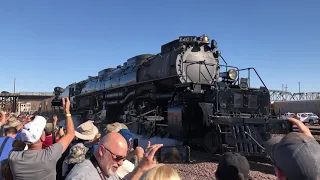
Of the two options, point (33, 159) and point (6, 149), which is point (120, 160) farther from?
point (6, 149)

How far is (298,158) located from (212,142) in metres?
8.32

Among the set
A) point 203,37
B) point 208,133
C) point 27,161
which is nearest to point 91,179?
point 27,161

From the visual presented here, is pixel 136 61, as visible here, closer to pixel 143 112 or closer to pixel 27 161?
pixel 143 112

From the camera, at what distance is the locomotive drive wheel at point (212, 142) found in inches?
385

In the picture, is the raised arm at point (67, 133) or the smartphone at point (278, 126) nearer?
the raised arm at point (67, 133)

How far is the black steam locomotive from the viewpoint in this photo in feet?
28.7

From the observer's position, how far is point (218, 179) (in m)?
2.56

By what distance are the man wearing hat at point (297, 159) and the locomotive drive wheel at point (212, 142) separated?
25.4 ft

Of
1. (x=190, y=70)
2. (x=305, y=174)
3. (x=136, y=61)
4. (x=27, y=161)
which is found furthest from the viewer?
(x=136, y=61)

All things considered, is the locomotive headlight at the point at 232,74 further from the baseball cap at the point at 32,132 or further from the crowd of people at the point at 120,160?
the baseball cap at the point at 32,132

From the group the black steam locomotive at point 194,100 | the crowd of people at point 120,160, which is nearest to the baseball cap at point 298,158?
the crowd of people at point 120,160

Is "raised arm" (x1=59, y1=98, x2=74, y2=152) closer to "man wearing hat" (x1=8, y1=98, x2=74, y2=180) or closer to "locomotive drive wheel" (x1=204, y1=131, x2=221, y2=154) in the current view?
"man wearing hat" (x1=8, y1=98, x2=74, y2=180)

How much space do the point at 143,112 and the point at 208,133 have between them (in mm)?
3632

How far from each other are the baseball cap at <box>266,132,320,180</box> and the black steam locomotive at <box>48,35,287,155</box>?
6227 mm
